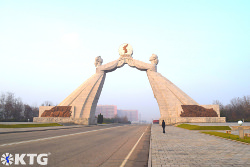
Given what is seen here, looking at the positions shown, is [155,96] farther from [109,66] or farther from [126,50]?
[126,50]

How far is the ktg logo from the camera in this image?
5831 mm

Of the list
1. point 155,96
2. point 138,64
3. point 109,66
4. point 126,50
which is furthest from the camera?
point 126,50

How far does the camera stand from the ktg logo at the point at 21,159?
5.83 metres

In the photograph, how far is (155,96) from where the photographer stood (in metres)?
46.3

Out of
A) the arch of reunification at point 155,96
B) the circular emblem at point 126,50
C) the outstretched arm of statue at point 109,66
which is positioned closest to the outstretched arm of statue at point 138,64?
the arch of reunification at point 155,96

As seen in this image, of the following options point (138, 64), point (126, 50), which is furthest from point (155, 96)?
point (126, 50)

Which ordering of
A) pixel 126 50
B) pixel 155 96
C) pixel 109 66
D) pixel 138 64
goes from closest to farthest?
1. pixel 155 96
2. pixel 138 64
3. pixel 109 66
4. pixel 126 50

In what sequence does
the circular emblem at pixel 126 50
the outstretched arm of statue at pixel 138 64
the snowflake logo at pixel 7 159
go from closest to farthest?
the snowflake logo at pixel 7 159
the outstretched arm of statue at pixel 138 64
the circular emblem at pixel 126 50

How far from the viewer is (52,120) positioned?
131 feet

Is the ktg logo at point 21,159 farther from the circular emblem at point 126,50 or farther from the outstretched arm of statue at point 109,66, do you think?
the circular emblem at point 126,50

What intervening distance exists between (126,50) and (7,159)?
46090 millimetres

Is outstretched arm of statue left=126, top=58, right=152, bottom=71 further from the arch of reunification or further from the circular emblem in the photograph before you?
the circular emblem

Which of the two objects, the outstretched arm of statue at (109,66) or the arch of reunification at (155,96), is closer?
the arch of reunification at (155,96)

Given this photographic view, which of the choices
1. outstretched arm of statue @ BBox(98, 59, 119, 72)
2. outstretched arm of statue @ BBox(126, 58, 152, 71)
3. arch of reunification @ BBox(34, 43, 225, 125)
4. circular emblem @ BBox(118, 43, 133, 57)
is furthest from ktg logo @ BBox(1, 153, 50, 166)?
circular emblem @ BBox(118, 43, 133, 57)
